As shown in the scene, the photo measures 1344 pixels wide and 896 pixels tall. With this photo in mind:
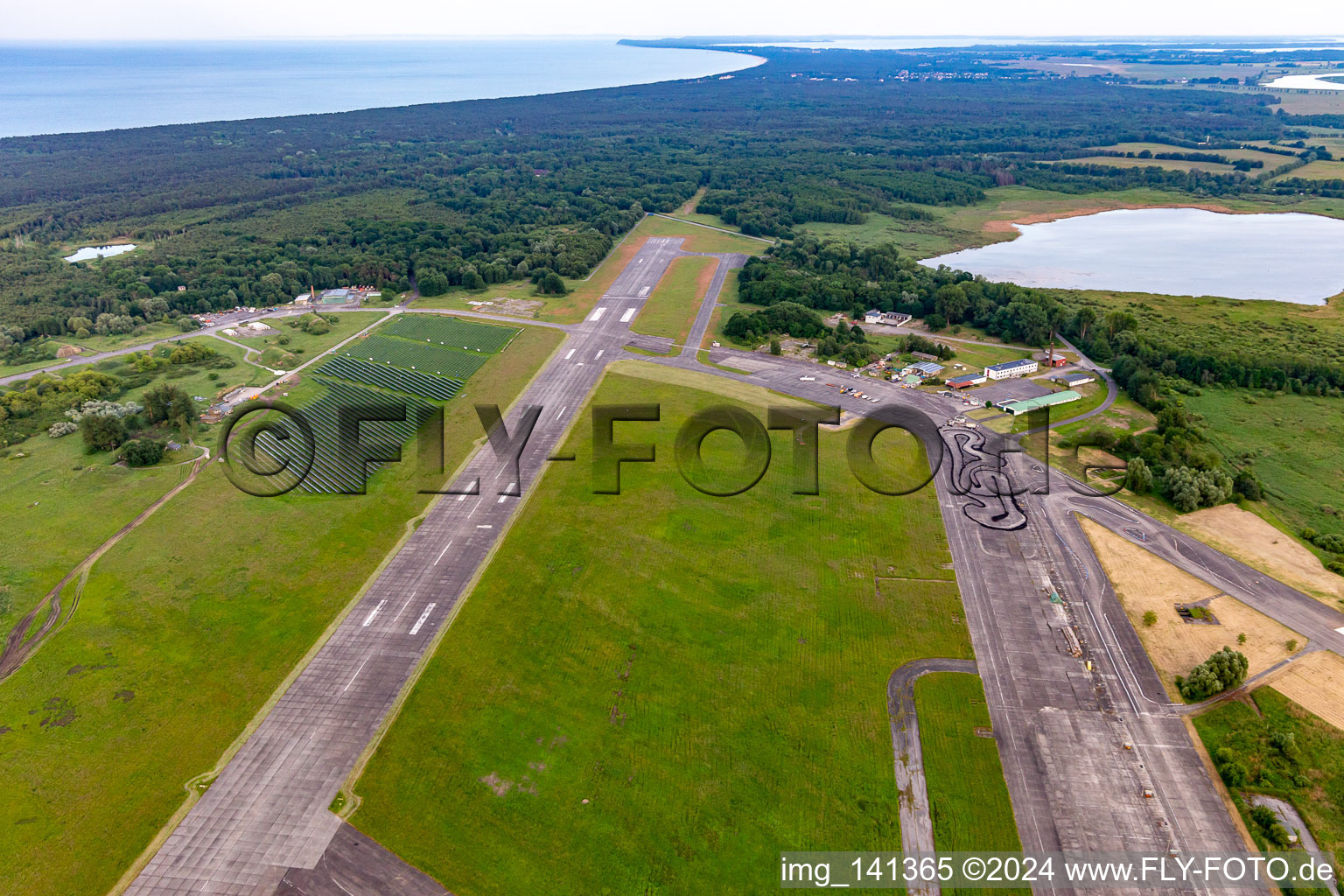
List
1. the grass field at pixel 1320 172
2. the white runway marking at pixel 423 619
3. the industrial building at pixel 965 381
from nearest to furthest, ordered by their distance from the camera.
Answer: the white runway marking at pixel 423 619, the industrial building at pixel 965 381, the grass field at pixel 1320 172

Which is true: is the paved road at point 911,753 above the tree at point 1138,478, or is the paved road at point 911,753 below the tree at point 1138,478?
below

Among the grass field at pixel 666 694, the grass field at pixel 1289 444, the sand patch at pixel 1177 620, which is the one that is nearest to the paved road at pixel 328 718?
the grass field at pixel 666 694

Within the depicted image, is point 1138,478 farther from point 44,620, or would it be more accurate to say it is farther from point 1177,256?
point 1177,256

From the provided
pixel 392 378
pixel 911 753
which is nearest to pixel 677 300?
pixel 392 378

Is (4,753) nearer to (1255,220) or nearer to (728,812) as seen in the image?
(728,812)

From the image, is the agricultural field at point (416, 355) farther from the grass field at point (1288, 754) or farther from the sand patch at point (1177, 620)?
the grass field at point (1288, 754)

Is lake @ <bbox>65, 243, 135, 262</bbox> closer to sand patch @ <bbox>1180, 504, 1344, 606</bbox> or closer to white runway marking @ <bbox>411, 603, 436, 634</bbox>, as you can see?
white runway marking @ <bbox>411, 603, 436, 634</bbox>

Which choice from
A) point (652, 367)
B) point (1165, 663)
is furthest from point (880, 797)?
point (652, 367)
